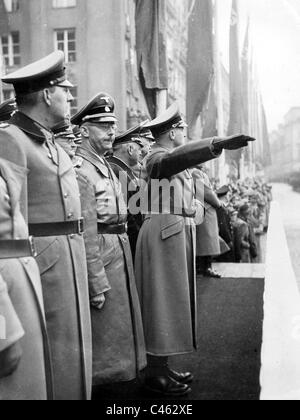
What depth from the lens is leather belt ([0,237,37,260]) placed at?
2488mm

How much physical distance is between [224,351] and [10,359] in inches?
132

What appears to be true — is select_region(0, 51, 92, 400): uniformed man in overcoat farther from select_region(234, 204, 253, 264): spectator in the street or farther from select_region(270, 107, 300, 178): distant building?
select_region(234, 204, 253, 264): spectator in the street

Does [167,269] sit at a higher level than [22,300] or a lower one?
lower

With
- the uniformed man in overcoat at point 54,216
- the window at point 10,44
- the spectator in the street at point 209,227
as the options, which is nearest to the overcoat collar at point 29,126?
the uniformed man in overcoat at point 54,216

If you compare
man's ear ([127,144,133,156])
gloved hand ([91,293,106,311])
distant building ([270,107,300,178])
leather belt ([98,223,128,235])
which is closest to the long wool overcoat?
leather belt ([98,223,128,235])

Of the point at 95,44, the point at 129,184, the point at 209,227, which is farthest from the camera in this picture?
the point at 95,44

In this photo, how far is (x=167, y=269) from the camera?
4484 millimetres

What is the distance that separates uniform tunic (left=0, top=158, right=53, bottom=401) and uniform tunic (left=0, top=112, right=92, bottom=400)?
39 centimetres

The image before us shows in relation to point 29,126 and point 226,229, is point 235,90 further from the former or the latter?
point 29,126

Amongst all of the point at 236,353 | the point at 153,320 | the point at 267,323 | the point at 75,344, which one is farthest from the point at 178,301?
the point at 75,344

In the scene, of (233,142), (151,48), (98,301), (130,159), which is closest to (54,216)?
(98,301)

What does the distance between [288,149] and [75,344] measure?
347 inches

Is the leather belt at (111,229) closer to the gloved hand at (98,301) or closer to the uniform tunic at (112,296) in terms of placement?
the uniform tunic at (112,296)

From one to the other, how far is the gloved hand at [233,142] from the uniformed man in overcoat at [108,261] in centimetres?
77
